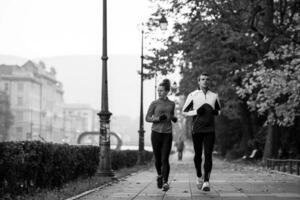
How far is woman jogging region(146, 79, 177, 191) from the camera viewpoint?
11273mm

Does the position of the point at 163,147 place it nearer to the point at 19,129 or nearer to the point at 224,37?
the point at 224,37

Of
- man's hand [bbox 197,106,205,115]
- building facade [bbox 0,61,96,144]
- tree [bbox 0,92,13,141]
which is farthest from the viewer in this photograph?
building facade [bbox 0,61,96,144]

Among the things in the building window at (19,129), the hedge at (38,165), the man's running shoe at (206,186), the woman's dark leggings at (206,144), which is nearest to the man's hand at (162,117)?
the woman's dark leggings at (206,144)

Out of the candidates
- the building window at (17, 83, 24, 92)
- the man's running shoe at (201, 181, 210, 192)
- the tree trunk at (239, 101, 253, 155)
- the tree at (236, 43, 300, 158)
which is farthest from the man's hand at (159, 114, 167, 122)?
the building window at (17, 83, 24, 92)

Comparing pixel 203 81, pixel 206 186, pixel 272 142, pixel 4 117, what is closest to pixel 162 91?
pixel 203 81

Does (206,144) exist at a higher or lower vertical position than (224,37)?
lower

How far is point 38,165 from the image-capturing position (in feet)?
37.8

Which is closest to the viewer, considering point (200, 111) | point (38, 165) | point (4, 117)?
point (200, 111)

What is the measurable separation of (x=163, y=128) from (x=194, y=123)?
0.62 meters

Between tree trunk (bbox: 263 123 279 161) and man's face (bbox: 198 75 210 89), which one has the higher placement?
man's face (bbox: 198 75 210 89)

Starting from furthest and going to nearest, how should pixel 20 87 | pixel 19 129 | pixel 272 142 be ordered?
pixel 20 87 → pixel 19 129 → pixel 272 142

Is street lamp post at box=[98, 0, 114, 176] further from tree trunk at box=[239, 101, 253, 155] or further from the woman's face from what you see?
tree trunk at box=[239, 101, 253, 155]

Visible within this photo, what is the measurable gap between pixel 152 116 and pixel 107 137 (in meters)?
6.53

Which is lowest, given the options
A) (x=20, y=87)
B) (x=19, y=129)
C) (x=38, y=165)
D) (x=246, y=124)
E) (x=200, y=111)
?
(x=38, y=165)
